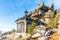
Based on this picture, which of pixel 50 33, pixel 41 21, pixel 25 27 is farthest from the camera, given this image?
pixel 41 21

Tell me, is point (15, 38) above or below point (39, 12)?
below

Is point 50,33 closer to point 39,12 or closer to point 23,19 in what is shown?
point 23,19

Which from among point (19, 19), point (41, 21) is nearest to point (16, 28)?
point (19, 19)

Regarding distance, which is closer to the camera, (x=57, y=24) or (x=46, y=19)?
(x=57, y=24)

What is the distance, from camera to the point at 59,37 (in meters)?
31.5

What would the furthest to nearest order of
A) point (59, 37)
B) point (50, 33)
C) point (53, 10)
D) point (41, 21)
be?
point (53, 10) → point (41, 21) → point (50, 33) → point (59, 37)

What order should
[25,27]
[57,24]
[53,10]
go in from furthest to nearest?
[53,10]
[25,27]
[57,24]

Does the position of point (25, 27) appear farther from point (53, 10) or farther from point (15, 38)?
point (53, 10)

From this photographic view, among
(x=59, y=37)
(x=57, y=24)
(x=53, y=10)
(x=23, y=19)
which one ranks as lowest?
(x=59, y=37)

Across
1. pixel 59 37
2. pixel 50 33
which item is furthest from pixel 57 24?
pixel 59 37

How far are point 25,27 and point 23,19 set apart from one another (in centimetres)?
252

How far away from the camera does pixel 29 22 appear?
161 feet

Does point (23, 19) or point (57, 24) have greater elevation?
point (23, 19)

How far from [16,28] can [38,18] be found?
7.68 m
